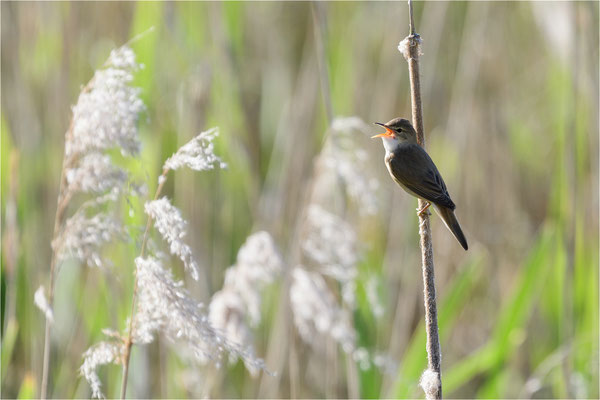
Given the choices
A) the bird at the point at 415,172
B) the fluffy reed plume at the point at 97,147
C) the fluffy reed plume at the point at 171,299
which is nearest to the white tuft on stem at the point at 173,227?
the fluffy reed plume at the point at 171,299

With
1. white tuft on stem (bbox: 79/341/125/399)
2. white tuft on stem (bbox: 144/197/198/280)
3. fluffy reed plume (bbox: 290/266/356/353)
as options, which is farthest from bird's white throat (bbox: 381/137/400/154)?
white tuft on stem (bbox: 79/341/125/399)

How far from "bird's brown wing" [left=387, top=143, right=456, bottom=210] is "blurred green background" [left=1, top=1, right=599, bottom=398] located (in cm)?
59

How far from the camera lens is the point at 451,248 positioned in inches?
156

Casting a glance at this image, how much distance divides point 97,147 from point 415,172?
31.5 inches

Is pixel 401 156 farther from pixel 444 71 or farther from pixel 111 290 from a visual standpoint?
pixel 444 71

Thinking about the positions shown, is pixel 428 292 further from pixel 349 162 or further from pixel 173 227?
pixel 349 162

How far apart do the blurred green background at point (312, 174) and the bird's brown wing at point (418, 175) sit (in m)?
0.59

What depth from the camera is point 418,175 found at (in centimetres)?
186

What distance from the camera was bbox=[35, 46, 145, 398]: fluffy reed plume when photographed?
1.52 meters

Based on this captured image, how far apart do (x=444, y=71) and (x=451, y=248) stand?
995mm

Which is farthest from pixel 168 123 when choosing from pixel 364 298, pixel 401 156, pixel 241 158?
pixel 401 156

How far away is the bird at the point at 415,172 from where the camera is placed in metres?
1.82

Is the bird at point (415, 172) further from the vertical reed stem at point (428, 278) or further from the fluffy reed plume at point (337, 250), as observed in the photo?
the vertical reed stem at point (428, 278)

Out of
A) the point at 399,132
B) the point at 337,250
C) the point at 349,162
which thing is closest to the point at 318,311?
the point at 337,250
